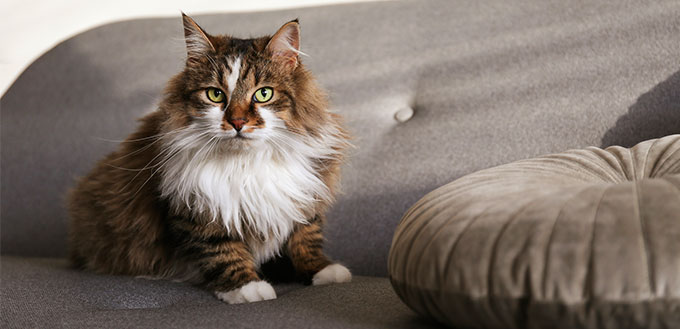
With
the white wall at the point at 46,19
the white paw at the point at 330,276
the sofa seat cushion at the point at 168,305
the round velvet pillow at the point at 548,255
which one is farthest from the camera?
the white wall at the point at 46,19

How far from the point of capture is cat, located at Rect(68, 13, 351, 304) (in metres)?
1.21

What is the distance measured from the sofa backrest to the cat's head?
43cm

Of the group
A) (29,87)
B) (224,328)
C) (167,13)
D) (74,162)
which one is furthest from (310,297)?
(167,13)

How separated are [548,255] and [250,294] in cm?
67

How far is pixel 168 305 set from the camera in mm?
1263

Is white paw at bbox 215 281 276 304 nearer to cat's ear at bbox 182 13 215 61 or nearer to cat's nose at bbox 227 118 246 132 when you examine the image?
cat's nose at bbox 227 118 246 132

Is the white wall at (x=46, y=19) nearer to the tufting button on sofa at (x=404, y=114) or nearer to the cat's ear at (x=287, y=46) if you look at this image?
the tufting button on sofa at (x=404, y=114)

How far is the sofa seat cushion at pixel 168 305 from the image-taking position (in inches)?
37.4

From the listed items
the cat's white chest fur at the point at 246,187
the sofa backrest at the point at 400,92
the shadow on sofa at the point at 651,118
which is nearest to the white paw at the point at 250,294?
the cat's white chest fur at the point at 246,187

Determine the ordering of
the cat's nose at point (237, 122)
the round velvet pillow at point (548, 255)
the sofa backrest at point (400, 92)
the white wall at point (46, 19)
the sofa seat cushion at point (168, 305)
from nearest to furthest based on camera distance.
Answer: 1. the round velvet pillow at point (548, 255)
2. the sofa seat cushion at point (168, 305)
3. the cat's nose at point (237, 122)
4. the sofa backrest at point (400, 92)
5. the white wall at point (46, 19)

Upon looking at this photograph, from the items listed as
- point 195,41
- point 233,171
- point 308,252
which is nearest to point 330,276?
point 308,252

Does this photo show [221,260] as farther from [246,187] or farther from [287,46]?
[287,46]

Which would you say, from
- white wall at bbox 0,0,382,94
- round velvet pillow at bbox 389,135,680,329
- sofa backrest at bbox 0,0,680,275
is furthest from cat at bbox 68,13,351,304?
white wall at bbox 0,0,382,94

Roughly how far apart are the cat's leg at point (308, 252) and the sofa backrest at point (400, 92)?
9.7 inches
